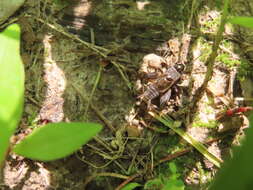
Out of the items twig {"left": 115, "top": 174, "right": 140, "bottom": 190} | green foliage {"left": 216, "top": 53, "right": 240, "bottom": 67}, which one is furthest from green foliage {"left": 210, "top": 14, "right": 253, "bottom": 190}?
green foliage {"left": 216, "top": 53, "right": 240, "bottom": 67}

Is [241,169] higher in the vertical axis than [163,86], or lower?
higher

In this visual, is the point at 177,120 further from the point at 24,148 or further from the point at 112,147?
the point at 24,148

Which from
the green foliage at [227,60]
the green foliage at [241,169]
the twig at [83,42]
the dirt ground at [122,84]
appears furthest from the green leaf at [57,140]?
the green foliage at [227,60]

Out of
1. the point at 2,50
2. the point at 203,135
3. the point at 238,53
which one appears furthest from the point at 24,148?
the point at 238,53

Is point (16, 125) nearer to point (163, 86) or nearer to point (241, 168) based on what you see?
point (241, 168)

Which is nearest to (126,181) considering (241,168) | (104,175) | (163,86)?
(104,175)

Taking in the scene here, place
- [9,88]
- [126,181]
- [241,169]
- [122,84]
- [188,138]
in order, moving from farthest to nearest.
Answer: [122,84] < [188,138] < [126,181] < [9,88] < [241,169]

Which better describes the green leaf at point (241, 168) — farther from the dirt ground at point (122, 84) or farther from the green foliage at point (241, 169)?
the dirt ground at point (122, 84)
